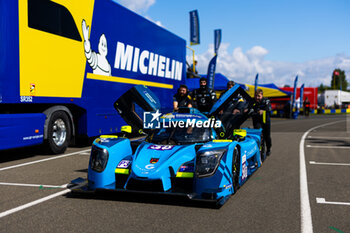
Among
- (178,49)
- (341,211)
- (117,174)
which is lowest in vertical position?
(341,211)

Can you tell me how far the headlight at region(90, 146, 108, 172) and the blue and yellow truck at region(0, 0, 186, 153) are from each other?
3378mm

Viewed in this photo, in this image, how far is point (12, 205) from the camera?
4.84 m

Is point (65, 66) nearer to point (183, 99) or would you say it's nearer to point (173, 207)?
point (183, 99)

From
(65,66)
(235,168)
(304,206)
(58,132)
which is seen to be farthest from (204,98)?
Answer: (304,206)

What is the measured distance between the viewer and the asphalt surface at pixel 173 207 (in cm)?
401

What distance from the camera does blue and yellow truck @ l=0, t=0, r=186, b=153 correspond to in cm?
793

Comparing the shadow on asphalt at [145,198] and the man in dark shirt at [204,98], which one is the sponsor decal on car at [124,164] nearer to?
the shadow on asphalt at [145,198]

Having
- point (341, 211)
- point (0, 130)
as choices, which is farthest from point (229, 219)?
point (0, 130)

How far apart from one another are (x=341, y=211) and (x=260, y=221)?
1133 millimetres

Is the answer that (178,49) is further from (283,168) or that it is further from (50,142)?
(283,168)

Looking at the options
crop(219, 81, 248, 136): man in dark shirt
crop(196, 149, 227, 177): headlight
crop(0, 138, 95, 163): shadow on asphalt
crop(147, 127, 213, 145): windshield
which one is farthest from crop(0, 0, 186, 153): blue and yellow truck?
crop(196, 149, 227, 177): headlight

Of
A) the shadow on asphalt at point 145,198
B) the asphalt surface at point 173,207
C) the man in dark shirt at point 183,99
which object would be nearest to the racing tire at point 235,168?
the asphalt surface at point 173,207

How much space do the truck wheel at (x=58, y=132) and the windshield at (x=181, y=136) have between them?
3.95 metres

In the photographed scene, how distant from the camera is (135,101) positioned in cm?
696
